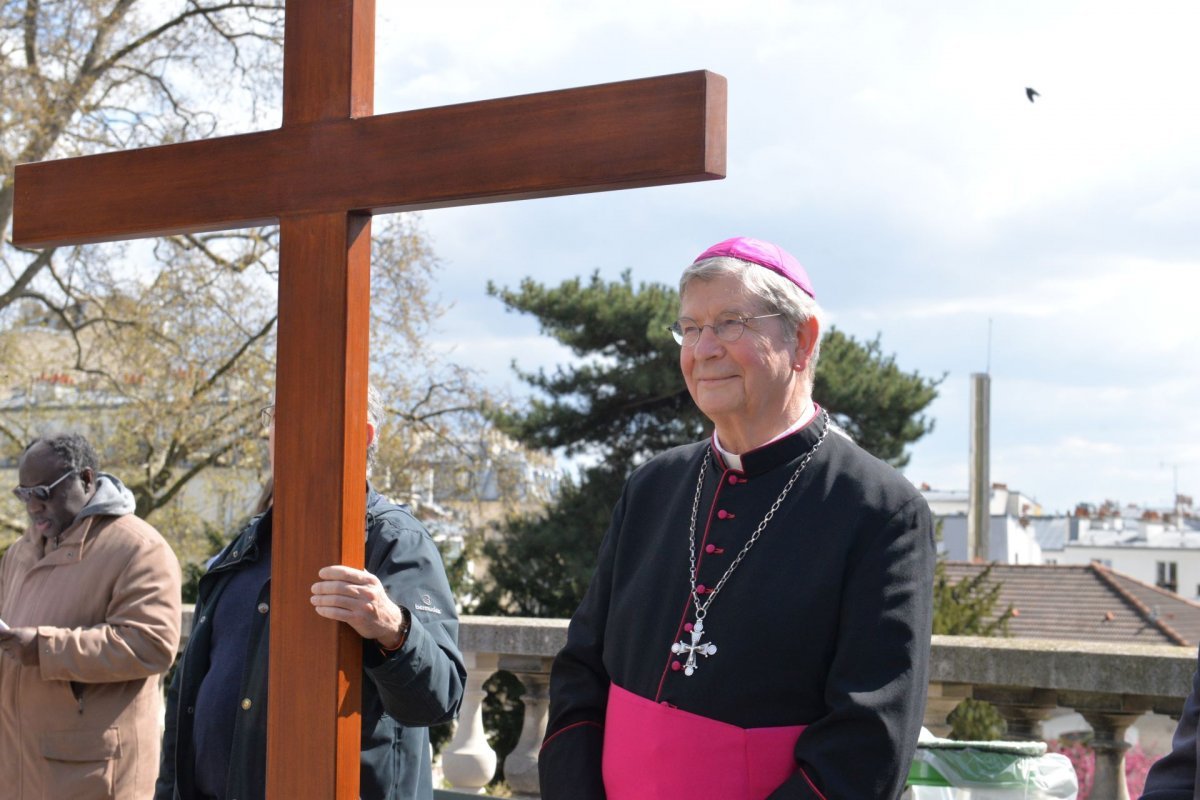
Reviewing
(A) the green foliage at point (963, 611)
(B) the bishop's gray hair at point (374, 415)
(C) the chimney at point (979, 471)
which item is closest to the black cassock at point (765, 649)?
(B) the bishop's gray hair at point (374, 415)

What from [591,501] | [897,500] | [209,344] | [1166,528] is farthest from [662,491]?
[1166,528]

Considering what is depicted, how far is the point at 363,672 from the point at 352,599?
367 mm

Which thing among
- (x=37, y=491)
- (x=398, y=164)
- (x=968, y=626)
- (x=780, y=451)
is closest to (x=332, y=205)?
(x=398, y=164)

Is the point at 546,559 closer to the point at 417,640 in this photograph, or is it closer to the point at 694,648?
the point at 417,640

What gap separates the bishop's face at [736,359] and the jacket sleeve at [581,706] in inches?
16.0

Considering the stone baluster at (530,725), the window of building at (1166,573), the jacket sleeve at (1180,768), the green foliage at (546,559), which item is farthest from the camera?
the window of building at (1166,573)

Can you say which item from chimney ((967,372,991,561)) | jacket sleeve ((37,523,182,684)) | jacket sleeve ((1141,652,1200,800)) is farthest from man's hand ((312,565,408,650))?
chimney ((967,372,991,561))

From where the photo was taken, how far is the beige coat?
3.69 m

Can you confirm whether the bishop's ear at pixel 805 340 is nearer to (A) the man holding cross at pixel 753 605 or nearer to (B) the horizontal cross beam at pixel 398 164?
(A) the man holding cross at pixel 753 605

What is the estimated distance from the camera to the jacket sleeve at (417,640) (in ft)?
8.06

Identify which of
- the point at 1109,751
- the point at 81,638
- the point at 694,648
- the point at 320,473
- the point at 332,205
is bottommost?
the point at 1109,751

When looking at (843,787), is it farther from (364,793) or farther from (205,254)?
(205,254)

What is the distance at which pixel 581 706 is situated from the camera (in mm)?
2469

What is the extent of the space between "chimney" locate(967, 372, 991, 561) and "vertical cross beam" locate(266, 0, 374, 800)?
38.5 m
